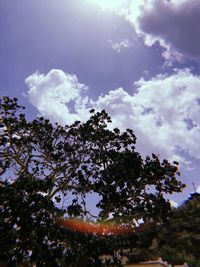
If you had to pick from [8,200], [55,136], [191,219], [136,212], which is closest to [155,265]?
[136,212]

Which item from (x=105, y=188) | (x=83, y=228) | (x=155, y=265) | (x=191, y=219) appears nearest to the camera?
(x=83, y=228)

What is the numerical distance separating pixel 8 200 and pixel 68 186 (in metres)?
6.09

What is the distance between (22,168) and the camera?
18.8 meters

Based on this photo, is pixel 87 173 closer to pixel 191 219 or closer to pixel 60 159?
pixel 60 159

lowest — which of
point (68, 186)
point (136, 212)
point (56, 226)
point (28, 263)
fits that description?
point (28, 263)

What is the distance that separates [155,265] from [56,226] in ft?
33.2

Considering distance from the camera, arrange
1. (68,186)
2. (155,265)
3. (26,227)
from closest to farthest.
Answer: (26,227), (68,186), (155,265)

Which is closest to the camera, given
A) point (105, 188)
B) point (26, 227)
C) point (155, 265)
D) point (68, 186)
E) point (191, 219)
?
point (26, 227)

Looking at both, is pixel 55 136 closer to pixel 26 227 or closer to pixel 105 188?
pixel 105 188

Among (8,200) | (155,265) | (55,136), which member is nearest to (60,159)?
(55,136)

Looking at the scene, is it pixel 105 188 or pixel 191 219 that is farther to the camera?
pixel 191 219

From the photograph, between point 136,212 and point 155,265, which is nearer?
point 136,212

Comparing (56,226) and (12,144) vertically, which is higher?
(12,144)

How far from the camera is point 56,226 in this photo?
45.8 ft
